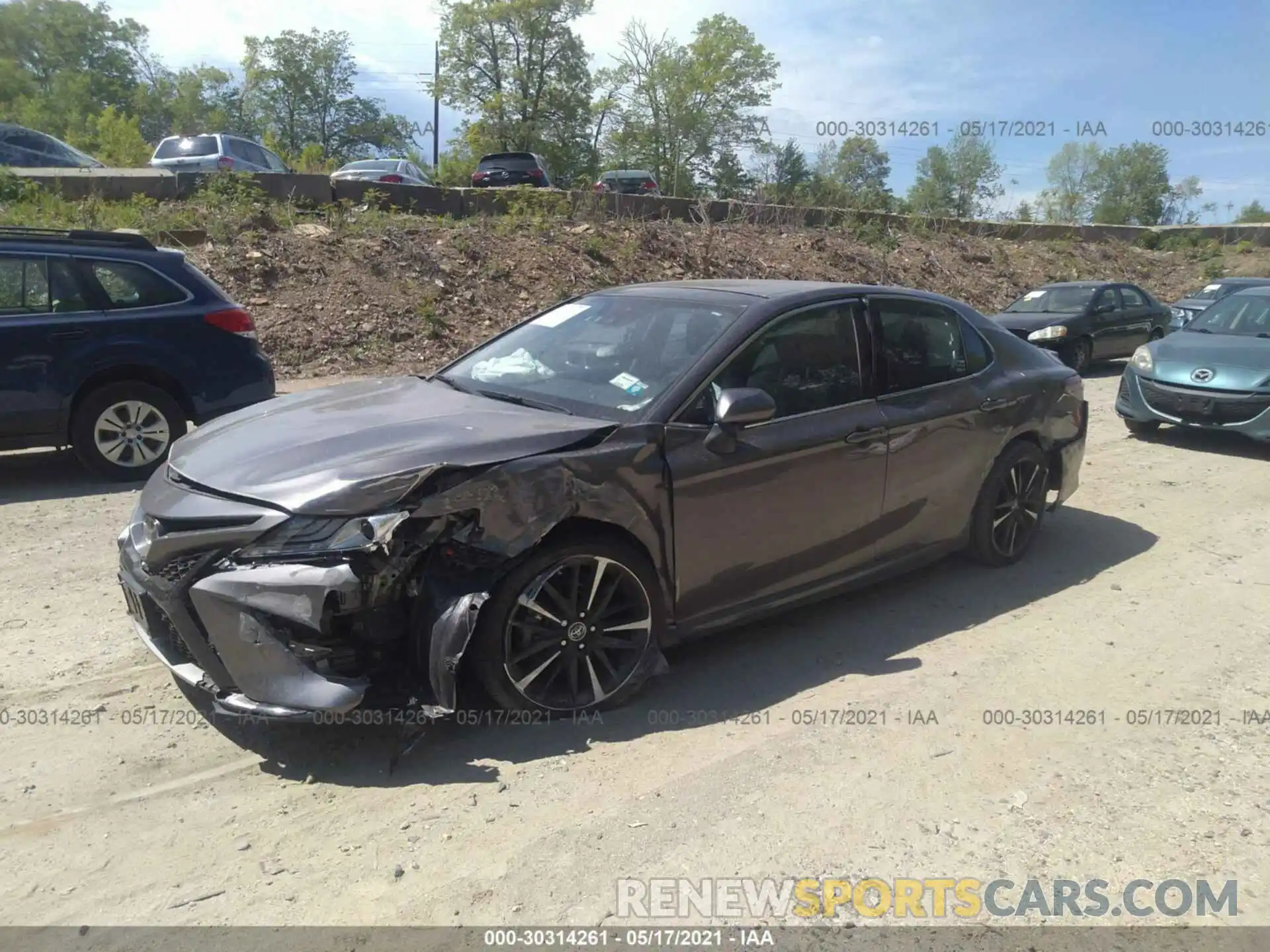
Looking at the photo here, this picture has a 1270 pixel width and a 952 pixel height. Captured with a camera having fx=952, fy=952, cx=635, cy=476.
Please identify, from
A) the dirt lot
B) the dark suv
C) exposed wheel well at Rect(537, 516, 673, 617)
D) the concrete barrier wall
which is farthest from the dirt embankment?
exposed wheel well at Rect(537, 516, 673, 617)

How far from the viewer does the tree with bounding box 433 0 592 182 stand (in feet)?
158

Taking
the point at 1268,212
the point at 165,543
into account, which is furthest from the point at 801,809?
the point at 1268,212

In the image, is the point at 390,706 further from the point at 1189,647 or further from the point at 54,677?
the point at 1189,647

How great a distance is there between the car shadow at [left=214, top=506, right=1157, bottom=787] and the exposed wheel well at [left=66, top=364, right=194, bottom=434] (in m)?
4.18

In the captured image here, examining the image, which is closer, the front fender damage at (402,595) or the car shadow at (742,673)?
the front fender damage at (402,595)

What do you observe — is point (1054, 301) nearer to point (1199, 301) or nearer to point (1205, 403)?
point (1199, 301)

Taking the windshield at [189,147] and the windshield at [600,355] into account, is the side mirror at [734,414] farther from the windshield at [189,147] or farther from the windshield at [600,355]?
the windshield at [189,147]

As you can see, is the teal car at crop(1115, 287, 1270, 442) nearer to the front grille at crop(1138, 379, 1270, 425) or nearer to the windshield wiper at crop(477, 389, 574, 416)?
the front grille at crop(1138, 379, 1270, 425)

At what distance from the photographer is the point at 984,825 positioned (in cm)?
311

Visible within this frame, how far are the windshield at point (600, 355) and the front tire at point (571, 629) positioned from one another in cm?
65

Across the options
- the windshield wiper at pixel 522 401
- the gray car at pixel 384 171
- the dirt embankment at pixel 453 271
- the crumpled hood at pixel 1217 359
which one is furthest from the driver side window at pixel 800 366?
the gray car at pixel 384 171

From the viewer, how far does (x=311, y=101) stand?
60.2 meters

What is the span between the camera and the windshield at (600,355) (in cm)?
408

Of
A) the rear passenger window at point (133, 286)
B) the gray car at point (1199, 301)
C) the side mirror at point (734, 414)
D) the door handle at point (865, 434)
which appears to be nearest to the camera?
the side mirror at point (734, 414)
